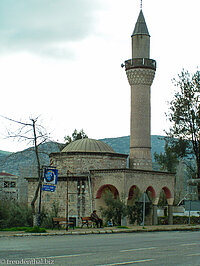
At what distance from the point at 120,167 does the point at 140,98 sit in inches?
254

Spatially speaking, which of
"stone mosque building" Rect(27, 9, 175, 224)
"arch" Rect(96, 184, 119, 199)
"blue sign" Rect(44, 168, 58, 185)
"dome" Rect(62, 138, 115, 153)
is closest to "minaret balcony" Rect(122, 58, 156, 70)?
"stone mosque building" Rect(27, 9, 175, 224)

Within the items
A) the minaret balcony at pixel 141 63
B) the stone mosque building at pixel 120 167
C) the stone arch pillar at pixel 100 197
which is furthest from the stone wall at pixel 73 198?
the minaret balcony at pixel 141 63

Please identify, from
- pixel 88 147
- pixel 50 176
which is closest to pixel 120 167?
pixel 88 147

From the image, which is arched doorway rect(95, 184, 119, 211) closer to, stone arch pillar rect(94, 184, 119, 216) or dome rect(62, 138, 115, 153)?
stone arch pillar rect(94, 184, 119, 216)

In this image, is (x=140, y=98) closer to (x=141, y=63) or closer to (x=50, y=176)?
(x=141, y=63)

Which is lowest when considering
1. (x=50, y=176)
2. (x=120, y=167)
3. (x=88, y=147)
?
(x=50, y=176)

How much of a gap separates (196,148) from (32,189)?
1556 centimetres

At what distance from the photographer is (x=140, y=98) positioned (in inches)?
1554

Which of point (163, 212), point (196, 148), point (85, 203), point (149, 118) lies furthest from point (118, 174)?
point (163, 212)

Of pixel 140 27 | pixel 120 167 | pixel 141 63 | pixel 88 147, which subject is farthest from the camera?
pixel 140 27

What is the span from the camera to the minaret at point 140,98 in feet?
129

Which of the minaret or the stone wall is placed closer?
the stone wall

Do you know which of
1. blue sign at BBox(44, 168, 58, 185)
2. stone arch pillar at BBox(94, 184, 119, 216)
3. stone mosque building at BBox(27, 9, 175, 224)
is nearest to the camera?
blue sign at BBox(44, 168, 58, 185)

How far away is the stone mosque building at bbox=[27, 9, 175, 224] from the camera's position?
34562 millimetres
